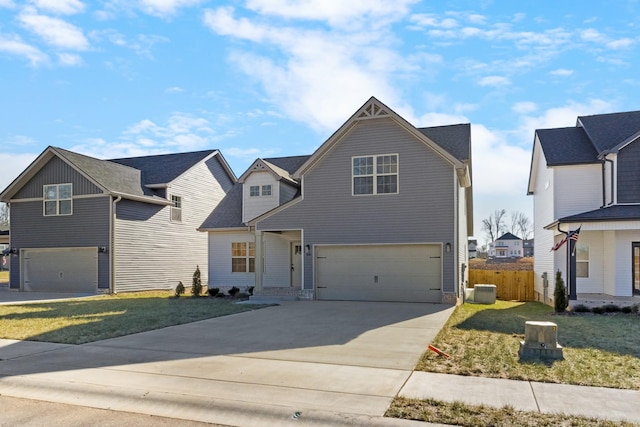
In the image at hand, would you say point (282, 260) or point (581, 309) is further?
point (282, 260)

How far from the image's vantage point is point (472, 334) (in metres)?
10.6

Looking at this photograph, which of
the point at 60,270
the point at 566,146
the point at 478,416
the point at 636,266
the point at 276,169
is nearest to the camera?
the point at 478,416

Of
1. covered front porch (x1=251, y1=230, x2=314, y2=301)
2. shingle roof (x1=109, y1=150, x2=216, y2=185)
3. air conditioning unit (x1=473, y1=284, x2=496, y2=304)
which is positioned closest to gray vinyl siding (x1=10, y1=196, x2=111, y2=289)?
shingle roof (x1=109, y1=150, x2=216, y2=185)

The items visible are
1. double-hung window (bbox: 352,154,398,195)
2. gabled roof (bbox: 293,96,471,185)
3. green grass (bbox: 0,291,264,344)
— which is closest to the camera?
green grass (bbox: 0,291,264,344)

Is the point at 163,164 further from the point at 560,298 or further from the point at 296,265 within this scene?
the point at 560,298

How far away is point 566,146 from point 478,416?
1728 cm

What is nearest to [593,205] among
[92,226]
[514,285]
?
[514,285]

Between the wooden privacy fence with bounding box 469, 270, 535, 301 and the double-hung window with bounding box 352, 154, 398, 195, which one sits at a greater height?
the double-hung window with bounding box 352, 154, 398, 195

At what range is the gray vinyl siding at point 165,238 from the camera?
23.8 metres

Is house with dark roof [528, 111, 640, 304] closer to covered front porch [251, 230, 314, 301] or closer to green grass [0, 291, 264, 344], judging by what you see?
covered front porch [251, 230, 314, 301]

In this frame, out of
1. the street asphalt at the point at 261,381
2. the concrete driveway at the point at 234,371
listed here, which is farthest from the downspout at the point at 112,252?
the street asphalt at the point at 261,381

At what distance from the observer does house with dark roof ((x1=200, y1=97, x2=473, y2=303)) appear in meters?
A: 17.5

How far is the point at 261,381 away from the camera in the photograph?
Result: 22.3 feet

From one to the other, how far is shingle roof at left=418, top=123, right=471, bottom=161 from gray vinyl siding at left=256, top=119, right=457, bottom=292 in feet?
4.84
